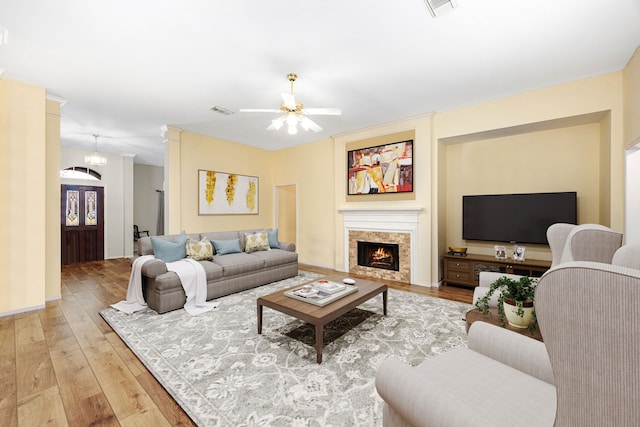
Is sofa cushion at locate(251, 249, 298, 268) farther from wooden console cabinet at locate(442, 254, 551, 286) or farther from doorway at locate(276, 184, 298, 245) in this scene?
wooden console cabinet at locate(442, 254, 551, 286)

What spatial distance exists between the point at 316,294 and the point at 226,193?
13.1ft

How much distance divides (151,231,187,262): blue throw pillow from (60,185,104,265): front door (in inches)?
168

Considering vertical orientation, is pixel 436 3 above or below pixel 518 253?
above

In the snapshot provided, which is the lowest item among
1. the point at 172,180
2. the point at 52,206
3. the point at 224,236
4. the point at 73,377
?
the point at 73,377

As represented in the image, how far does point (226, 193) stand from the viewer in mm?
5836

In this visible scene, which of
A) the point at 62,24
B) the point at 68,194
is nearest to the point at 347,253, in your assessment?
the point at 62,24

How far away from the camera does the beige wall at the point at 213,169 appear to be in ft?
16.6

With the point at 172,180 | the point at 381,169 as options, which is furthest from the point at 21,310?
the point at 381,169

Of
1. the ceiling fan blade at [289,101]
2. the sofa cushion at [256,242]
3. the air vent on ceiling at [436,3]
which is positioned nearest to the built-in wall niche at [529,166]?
the air vent on ceiling at [436,3]

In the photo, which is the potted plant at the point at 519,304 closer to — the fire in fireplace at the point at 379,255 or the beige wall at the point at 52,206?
the fire in fireplace at the point at 379,255

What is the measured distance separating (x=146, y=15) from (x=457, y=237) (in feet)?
16.4

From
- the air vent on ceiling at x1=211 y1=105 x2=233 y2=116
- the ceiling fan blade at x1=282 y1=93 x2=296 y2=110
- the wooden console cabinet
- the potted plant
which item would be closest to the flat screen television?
the wooden console cabinet

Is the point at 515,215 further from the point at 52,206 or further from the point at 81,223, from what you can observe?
the point at 81,223

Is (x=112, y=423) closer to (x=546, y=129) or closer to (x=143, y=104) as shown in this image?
(x=143, y=104)
